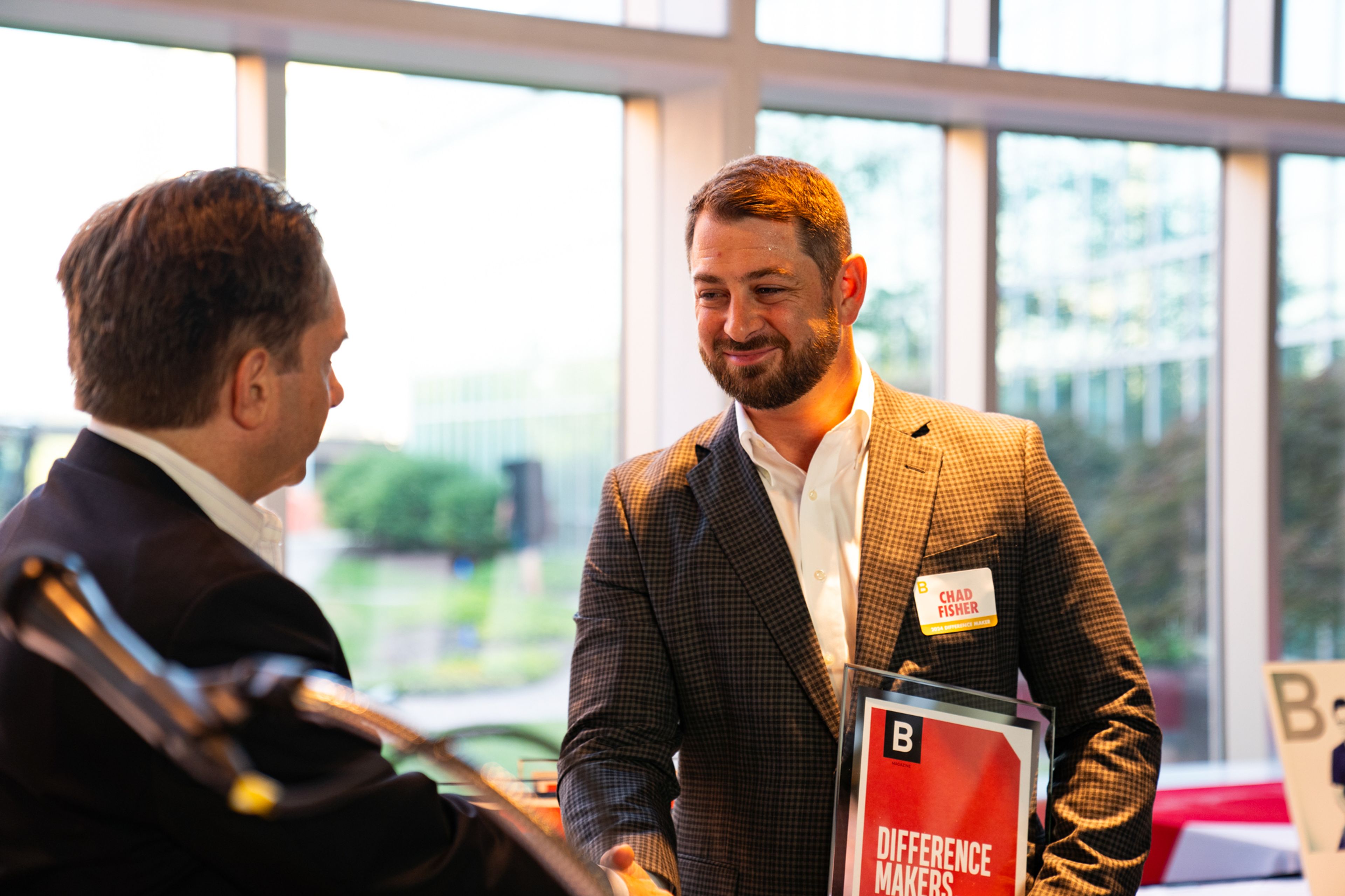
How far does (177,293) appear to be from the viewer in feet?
3.26

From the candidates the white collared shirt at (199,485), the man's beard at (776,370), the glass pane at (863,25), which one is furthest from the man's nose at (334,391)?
the glass pane at (863,25)

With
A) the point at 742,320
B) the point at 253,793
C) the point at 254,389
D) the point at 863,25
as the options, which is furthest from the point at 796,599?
the point at 863,25

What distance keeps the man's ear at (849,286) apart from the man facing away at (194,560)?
97 cm

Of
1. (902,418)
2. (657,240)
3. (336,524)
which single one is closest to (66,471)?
(902,418)

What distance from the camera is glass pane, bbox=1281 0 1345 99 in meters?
3.77

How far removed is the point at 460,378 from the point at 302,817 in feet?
7.48

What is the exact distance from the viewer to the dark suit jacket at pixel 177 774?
2.91ft

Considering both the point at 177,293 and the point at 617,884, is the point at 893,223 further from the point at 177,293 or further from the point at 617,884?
the point at 177,293

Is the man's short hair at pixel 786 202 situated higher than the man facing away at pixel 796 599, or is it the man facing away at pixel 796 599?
the man's short hair at pixel 786 202

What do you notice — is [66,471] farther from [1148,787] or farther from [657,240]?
[657,240]

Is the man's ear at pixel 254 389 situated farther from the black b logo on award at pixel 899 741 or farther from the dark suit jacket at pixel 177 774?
the black b logo on award at pixel 899 741

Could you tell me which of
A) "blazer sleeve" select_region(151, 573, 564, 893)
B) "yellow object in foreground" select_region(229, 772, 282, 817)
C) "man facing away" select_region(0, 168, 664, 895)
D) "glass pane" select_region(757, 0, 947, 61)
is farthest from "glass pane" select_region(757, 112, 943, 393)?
"yellow object in foreground" select_region(229, 772, 282, 817)

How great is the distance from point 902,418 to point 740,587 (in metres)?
0.42

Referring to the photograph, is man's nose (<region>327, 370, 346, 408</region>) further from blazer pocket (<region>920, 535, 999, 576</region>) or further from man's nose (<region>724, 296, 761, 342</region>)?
blazer pocket (<region>920, 535, 999, 576</region>)
